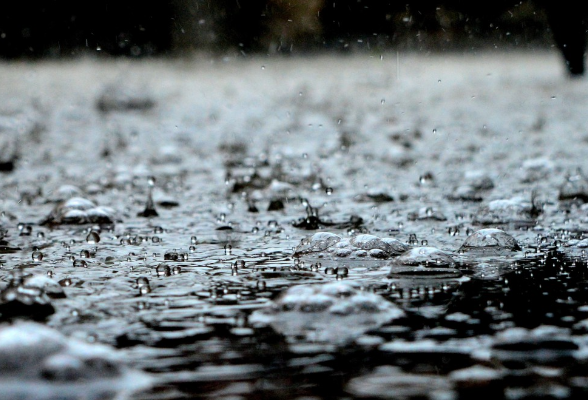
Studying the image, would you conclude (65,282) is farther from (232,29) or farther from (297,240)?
(232,29)

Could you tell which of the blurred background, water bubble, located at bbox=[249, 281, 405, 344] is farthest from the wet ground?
the blurred background

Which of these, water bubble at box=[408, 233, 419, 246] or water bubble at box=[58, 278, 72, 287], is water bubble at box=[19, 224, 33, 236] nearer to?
water bubble at box=[58, 278, 72, 287]

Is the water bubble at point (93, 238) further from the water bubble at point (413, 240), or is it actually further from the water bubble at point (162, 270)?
the water bubble at point (413, 240)

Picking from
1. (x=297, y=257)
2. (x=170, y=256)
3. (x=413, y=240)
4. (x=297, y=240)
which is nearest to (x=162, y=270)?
(x=170, y=256)

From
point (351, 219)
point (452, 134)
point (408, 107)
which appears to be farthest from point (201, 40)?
point (351, 219)

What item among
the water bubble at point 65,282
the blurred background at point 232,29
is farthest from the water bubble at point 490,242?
the blurred background at point 232,29

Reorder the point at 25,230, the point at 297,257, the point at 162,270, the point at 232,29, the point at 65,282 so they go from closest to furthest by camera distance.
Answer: the point at 65,282 < the point at 162,270 < the point at 297,257 < the point at 25,230 < the point at 232,29
